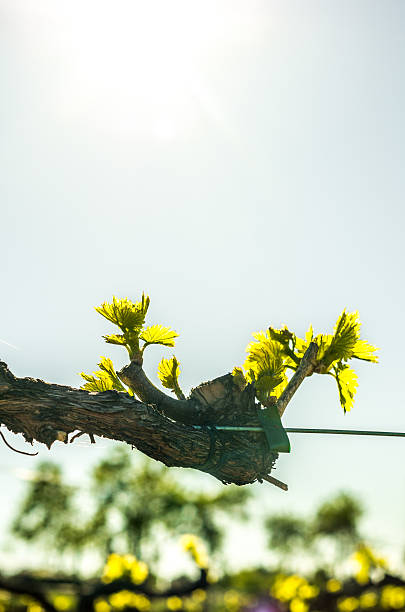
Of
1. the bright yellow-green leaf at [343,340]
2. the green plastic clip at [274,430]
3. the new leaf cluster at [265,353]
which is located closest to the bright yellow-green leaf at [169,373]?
the new leaf cluster at [265,353]

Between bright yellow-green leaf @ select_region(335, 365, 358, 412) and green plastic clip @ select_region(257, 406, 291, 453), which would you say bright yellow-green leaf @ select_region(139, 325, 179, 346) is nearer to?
green plastic clip @ select_region(257, 406, 291, 453)

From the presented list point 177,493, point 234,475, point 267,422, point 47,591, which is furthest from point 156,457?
point 177,493

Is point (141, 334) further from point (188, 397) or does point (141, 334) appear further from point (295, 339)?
point (295, 339)

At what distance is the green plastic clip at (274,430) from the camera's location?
2521 millimetres

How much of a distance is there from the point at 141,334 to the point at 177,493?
35.5 metres

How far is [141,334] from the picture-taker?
278cm

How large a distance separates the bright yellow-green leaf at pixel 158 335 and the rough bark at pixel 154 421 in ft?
0.59

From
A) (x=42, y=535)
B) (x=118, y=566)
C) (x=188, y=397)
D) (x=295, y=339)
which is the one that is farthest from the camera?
(x=42, y=535)

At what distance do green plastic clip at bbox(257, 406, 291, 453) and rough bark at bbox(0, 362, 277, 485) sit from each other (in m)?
0.05

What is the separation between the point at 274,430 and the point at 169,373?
0.69m

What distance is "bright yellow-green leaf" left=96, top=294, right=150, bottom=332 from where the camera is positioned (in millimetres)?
2682

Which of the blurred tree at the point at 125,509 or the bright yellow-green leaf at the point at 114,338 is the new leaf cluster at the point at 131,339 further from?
the blurred tree at the point at 125,509

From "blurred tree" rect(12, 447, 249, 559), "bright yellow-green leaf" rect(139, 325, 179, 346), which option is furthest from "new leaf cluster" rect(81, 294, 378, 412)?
"blurred tree" rect(12, 447, 249, 559)

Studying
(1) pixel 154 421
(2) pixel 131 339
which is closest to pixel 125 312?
(2) pixel 131 339
